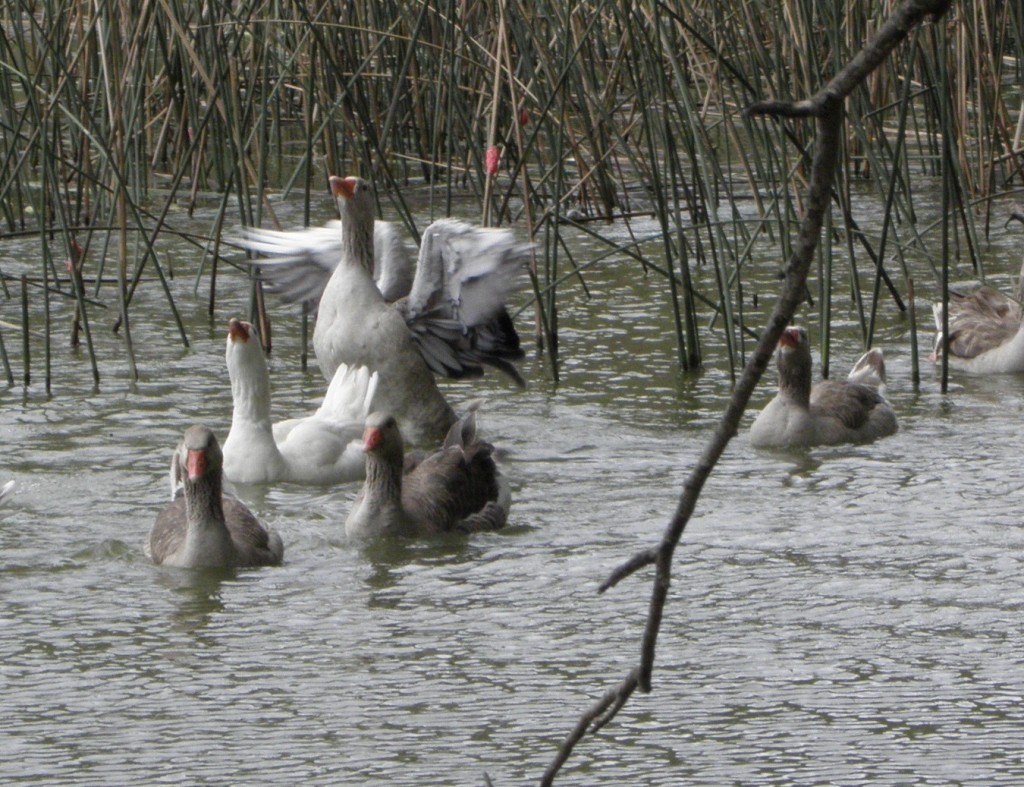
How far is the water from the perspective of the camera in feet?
12.2

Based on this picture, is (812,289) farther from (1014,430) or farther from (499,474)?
(499,474)

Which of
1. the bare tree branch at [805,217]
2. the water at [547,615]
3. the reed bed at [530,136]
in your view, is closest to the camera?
the bare tree branch at [805,217]

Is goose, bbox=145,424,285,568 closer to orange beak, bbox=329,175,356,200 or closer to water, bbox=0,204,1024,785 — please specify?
water, bbox=0,204,1024,785

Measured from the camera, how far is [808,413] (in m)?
6.71

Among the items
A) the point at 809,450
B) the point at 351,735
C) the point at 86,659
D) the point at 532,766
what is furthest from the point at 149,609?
the point at 809,450

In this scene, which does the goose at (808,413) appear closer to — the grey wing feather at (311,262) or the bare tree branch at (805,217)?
the grey wing feather at (311,262)

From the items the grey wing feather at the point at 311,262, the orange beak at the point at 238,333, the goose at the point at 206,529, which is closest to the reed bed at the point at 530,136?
the grey wing feather at the point at 311,262

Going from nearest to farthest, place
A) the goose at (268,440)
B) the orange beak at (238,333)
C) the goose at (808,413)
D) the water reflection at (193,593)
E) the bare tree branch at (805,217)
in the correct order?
the bare tree branch at (805,217) < the water reflection at (193,593) < the goose at (268,440) < the orange beak at (238,333) < the goose at (808,413)

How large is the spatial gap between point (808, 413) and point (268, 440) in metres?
1.94

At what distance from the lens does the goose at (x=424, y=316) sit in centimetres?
712

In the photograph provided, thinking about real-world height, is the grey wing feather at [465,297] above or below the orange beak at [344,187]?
below

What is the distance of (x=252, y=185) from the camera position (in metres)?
12.4

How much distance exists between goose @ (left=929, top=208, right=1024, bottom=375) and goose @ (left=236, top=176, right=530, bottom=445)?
1.92 metres

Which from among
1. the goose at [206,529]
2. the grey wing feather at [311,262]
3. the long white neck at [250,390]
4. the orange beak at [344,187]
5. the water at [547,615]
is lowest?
the water at [547,615]
